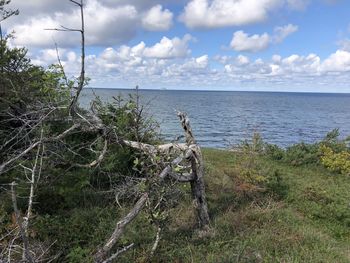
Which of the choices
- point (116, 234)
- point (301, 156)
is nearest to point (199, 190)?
point (116, 234)

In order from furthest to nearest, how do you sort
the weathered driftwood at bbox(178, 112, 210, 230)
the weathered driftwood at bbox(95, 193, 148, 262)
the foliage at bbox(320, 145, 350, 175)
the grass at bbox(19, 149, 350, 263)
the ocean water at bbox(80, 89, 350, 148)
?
the foliage at bbox(320, 145, 350, 175) < the ocean water at bbox(80, 89, 350, 148) < the weathered driftwood at bbox(178, 112, 210, 230) < the grass at bbox(19, 149, 350, 263) < the weathered driftwood at bbox(95, 193, 148, 262)

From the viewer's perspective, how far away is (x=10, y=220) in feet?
25.5

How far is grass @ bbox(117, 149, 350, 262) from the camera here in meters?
7.21

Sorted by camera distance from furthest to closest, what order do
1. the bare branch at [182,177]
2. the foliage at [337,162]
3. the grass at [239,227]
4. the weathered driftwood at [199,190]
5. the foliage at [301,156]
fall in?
the foliage at [301,156] < the foliage at [337,162] < the weathered driftwood at [199,190] < the bare branch at [182,177] < the grass at [239,227]

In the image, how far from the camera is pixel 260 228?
859cm

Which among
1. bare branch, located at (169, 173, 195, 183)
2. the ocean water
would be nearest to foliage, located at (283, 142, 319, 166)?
the ocean water

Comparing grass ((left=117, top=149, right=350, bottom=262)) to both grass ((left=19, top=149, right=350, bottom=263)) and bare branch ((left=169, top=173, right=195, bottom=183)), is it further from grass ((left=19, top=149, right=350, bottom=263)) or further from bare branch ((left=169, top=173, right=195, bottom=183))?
bare branch ((left=169, top=173, right=195, bottom=183))

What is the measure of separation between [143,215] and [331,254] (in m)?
4.06

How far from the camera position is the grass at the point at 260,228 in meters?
7.21

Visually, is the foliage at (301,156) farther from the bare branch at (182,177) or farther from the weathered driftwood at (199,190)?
the bare branch at (182,177)

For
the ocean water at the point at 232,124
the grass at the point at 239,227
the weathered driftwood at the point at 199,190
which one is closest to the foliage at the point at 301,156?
the ocean water at the point at 232,124

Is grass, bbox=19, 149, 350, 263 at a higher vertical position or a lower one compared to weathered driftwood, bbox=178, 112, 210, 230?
lower

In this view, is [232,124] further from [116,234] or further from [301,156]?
[116,234]

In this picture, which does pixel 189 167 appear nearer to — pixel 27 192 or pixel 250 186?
pixel 250 186
